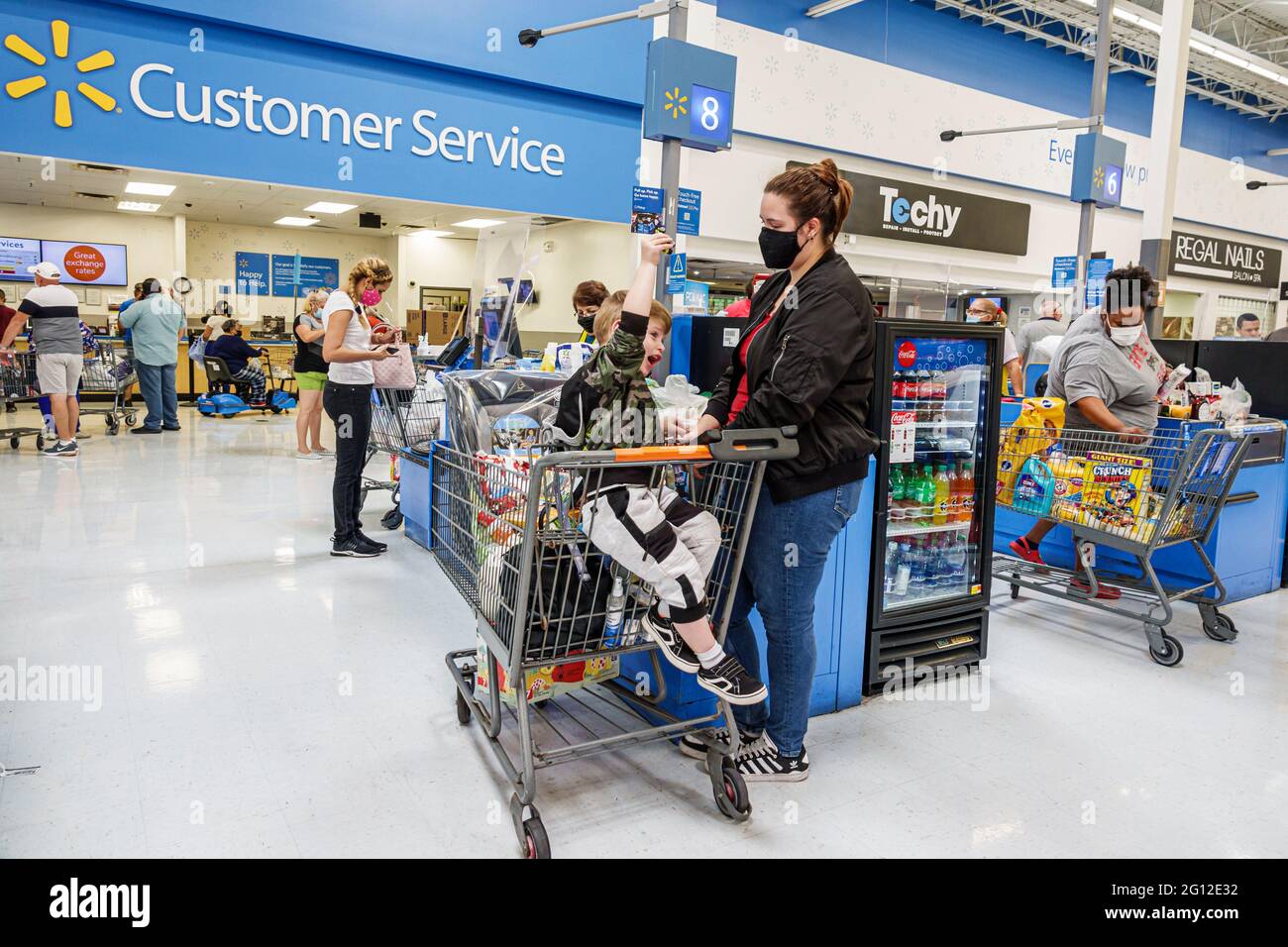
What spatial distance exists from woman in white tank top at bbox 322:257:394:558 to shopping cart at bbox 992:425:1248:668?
3.33 meters

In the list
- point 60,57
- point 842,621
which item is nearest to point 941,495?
point 842,621

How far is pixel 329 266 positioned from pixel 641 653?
49.4ft

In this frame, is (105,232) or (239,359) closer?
(239,359)

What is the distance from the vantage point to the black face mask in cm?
237

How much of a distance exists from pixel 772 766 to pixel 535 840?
0.80 m

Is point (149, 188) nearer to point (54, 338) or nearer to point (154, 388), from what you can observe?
point (154, 388)

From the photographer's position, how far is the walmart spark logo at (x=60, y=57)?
23.6ft

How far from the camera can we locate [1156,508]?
12.7ft

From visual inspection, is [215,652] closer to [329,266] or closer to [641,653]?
[641,653]

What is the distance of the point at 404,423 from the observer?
5277 millimetres

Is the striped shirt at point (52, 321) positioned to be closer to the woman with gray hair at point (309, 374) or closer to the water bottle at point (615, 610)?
the woman with gray hair at point (309, 374)

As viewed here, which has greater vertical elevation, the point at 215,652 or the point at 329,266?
the point at 329,266

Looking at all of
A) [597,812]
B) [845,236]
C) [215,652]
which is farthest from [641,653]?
[845,236]

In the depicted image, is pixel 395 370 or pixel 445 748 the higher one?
pixel 395 370
